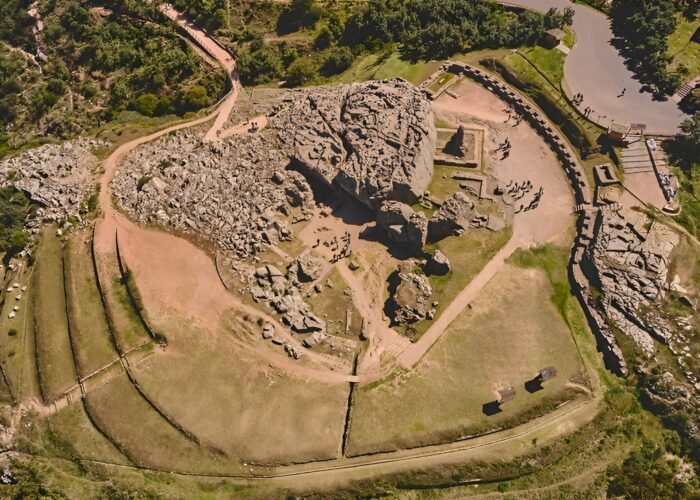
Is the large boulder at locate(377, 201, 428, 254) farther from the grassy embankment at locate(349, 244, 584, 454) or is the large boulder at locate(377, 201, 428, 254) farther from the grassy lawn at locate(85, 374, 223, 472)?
the grassy lawn at locate(85, 374, 223, 472)

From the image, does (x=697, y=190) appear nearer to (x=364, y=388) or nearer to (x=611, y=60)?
(x=611, y=60)

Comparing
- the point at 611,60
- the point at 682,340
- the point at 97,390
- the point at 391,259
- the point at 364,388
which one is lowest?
the point at 97,390

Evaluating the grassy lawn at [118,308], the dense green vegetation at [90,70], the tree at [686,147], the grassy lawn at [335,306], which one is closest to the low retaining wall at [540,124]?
the tree at [686,147]

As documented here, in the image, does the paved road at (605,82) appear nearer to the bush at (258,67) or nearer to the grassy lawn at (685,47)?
the grassy lawn at (685,47)

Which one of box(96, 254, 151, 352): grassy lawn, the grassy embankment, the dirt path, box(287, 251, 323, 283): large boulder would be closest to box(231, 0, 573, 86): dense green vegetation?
box(287, 251, 323, 283): large boulder

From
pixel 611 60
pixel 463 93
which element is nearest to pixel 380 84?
pixel 463 93

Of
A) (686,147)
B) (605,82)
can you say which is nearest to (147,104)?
(605,82)

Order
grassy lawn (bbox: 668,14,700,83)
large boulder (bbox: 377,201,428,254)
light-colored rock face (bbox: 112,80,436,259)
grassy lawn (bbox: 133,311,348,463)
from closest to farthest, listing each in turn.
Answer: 1. grassy lawn (bbox: 133,311,348,463)
2. large boulder (bbox: 377,201,428,254)
3. light-colored rock face (bbox: 112,80,436,259)
4. grassy lawn (bbox: 668,14,700,83)

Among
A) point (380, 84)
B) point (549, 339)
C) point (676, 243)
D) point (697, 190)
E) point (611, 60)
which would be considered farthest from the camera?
point (611, 60)
